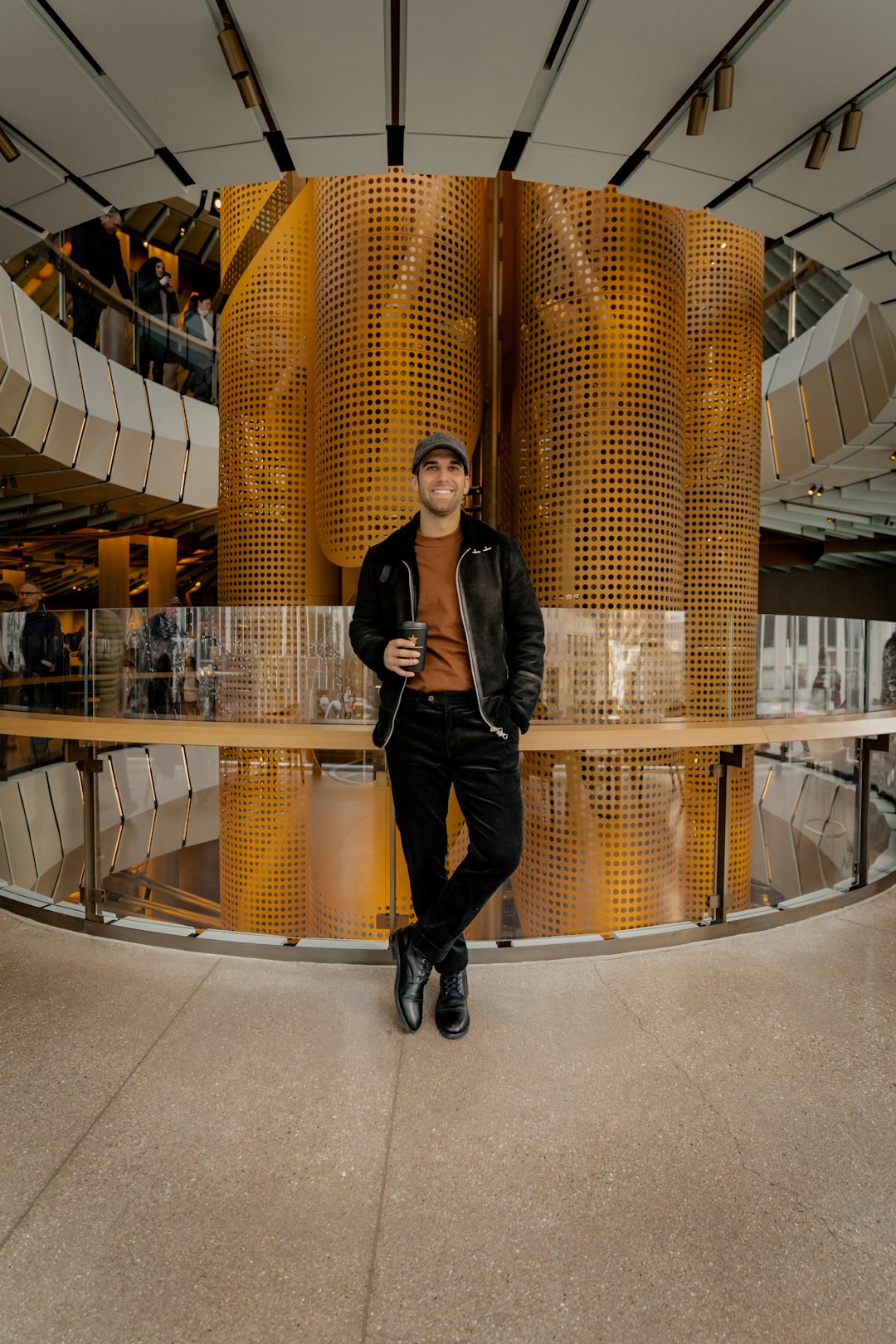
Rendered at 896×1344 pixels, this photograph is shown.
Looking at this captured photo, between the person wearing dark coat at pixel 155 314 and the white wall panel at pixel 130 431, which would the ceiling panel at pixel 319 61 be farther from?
the person wearing dark coat at pixel 155 314

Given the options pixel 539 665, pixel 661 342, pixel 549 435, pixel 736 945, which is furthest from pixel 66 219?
pixel 736 945

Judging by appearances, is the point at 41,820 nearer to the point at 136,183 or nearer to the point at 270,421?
the point at 270,421

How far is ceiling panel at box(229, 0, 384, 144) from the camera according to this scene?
2596 millimetres

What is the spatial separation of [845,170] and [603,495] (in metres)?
1.88

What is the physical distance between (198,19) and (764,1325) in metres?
4.25

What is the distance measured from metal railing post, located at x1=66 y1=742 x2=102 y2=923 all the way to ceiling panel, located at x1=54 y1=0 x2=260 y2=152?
290 centimetres

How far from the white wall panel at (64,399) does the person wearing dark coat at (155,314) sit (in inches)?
111

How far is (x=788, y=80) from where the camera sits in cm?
291

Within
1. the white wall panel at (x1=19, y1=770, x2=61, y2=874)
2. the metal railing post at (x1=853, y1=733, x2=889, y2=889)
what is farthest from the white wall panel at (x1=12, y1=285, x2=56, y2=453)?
the metal railing post at (x1=853, y1=733, x2=889, y2=889)

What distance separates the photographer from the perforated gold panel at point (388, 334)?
4258mm

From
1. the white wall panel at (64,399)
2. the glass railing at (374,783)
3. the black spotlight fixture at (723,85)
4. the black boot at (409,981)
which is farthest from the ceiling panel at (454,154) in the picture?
the white wall panel at (64,399)

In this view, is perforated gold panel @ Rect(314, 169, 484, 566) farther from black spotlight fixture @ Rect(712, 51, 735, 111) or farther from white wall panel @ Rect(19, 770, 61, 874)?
white wall panel @ Rect(19, 770, 61, 874)

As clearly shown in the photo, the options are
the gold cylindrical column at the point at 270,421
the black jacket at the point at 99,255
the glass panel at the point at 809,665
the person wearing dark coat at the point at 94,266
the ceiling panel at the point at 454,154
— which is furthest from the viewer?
the black jacket at the point at 99,255

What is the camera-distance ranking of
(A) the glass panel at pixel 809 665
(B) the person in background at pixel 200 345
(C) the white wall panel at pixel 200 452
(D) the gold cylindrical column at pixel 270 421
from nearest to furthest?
(A) the glass panel at pixel 809 665 → (D) the gold cylindrical column at pixel 270 421 → (C) the white wall panel at pixel 200 452 → (B) the person in background at pixel 200 345
